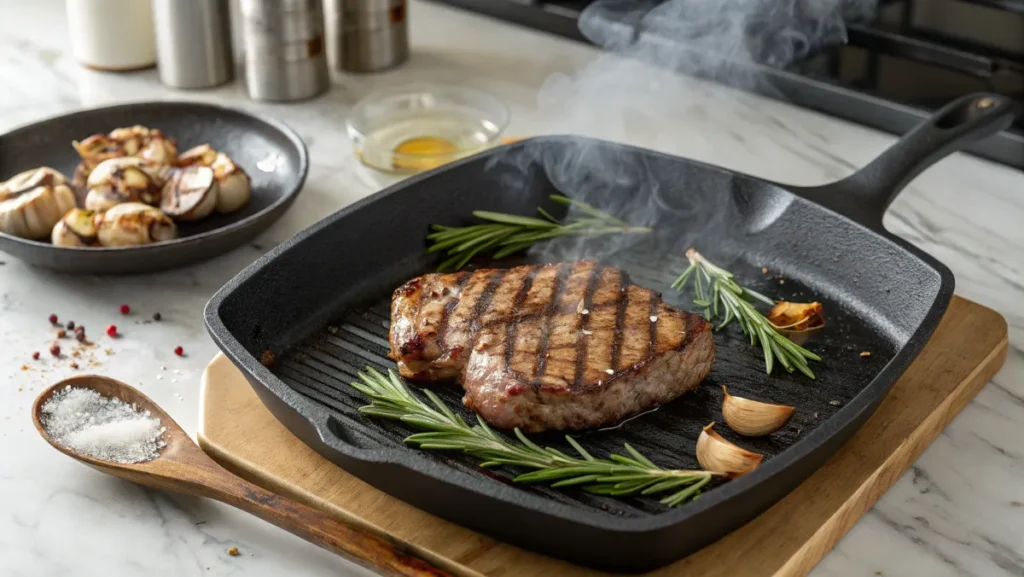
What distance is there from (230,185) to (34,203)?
1.25 feet

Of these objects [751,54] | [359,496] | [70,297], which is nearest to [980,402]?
[359,496]

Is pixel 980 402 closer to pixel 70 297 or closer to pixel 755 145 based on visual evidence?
pixel 755 145

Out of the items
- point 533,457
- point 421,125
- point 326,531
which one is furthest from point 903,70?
point 326,531

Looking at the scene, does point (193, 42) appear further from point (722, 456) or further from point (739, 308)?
point (722, 456)

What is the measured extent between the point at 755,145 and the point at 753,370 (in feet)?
3.60

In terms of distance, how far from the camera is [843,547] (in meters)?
1.59

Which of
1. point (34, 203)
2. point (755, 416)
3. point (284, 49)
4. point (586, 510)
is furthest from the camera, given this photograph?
point (284, 49)

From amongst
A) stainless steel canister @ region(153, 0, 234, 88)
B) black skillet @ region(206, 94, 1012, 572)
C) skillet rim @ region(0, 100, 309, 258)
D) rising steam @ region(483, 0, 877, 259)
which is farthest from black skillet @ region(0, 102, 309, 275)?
rising steam @ region(483, 0, 877, 259)

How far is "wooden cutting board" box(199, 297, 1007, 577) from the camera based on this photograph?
1466 millimetres

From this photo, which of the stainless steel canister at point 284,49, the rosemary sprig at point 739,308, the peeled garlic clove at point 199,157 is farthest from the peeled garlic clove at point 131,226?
the rosemary sprig at point 739,308

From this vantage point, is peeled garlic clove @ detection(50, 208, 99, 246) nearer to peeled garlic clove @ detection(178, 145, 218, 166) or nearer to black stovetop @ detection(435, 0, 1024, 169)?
peeled garlic clove @ detection(178, 145, 218, 166)

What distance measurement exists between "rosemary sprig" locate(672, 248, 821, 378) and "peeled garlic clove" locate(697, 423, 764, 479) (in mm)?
267

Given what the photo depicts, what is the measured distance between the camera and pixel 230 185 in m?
2.32

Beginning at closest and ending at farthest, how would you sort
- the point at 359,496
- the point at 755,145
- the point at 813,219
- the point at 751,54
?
the point at 359,496 < the point at 813,219 < the point at 755,145 < the point at 751,54
